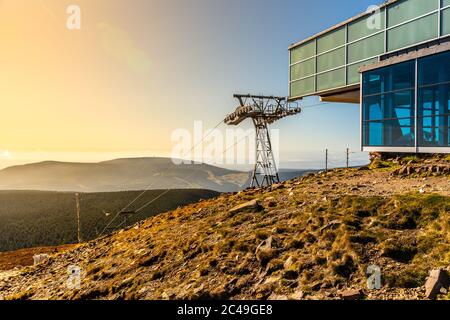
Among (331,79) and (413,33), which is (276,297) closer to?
(413,33)

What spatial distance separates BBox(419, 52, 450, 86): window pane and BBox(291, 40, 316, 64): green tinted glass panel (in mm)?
9797

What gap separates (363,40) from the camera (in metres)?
20.4

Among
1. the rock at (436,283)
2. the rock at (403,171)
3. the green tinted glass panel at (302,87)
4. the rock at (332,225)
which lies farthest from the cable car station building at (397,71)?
the rock at (436,283)

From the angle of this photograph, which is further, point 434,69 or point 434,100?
point 434,100

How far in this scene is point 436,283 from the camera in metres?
5.86

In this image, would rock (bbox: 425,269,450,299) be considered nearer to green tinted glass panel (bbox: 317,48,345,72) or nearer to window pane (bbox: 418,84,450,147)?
window pane (bbox: 418,84,450,147)

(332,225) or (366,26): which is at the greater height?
(366,26)

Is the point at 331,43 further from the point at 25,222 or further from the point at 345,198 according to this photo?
the point at 25,222

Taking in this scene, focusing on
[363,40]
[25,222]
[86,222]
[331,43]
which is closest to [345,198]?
[363,40]

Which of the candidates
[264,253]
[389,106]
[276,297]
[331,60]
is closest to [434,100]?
[389,106]

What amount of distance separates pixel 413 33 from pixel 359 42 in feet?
12.5

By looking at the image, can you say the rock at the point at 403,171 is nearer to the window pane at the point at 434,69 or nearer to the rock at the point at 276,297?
the window pane at the point at 434,69

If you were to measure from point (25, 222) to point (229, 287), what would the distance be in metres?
83.6

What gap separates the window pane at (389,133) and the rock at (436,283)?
12.8 meters
